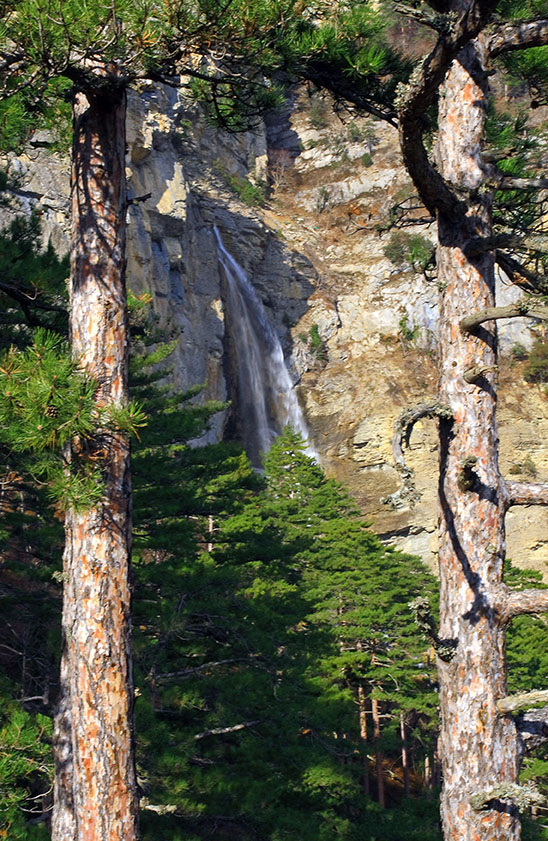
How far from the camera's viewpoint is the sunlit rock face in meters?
28.8

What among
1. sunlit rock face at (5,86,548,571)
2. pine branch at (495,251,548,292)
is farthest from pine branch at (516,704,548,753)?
sunlit rock face at (5,86,548,571)

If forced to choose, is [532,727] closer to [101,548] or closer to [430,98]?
[101,548]

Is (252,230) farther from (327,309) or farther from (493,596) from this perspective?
(493,596)

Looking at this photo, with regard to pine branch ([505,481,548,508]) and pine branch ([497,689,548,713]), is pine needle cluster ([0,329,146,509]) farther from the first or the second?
pine branch ([497,689,548,713])

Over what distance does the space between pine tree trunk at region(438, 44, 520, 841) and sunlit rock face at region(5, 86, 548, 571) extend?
18.0 metres

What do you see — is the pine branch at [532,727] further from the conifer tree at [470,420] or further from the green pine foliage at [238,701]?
the green pine foliage at [238,701]

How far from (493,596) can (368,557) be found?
15426 millimetres

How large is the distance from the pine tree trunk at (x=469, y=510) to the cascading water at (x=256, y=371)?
2681cm

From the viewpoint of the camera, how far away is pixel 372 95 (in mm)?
5863

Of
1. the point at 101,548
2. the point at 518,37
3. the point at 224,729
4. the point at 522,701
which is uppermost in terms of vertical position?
the point at 518,37

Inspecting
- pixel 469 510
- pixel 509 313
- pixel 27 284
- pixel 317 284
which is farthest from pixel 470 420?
pixel 317 284

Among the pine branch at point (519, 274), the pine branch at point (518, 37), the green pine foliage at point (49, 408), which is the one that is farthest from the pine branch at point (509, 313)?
the green pine foliage at point (49, 408)

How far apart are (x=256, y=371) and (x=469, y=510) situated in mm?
29667

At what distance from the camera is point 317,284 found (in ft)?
126
